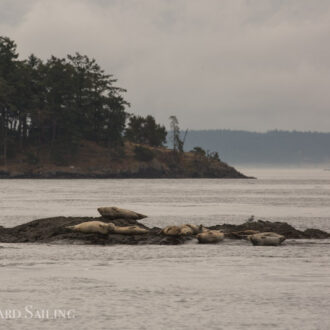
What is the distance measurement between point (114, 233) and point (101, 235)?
81cm

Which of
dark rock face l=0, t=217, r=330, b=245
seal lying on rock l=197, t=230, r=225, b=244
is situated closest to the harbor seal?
dark rock face l=0, t=217, r=330, b=245

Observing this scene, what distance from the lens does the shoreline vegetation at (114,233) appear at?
140ft

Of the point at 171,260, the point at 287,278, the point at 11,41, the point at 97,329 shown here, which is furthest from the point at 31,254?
the point at 11,41

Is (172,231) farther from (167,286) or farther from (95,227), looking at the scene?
(167,286)

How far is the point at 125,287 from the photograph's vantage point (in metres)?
27.3

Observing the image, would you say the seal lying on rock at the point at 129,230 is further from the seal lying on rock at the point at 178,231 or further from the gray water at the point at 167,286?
the gray water at the point at 167,286

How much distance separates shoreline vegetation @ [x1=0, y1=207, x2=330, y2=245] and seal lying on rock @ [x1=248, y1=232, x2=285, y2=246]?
0.56 feet

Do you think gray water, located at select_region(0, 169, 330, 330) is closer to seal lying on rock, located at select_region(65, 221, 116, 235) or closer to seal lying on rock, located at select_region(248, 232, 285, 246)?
seal lying on rock, located at select_region(248, 232, 285, 246)

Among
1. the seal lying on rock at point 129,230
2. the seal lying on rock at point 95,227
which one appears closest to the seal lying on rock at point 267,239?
the seal lying on rock at point 129,230

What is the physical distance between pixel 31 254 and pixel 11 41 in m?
158

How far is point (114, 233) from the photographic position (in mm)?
43500

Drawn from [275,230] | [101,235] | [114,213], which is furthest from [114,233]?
[275,230]

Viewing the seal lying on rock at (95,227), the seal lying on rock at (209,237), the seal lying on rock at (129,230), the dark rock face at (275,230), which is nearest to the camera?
the seal lying on rock at (209,237)

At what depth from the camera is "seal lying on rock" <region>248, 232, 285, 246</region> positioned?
1614 inches
